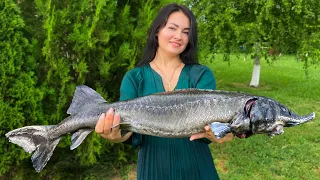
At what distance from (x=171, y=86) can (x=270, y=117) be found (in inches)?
32.8

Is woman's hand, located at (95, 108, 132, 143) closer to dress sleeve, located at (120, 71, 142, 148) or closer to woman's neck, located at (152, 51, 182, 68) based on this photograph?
dress sleeve, located at (120, 71, 142, 148)

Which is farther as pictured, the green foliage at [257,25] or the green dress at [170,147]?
the green foliage at [257,25]

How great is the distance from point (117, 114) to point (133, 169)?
11.6 feet

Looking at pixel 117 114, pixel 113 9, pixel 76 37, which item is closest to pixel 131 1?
pixel 113 9

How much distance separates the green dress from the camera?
259 cm

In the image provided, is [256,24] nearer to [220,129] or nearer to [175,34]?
[175,34]

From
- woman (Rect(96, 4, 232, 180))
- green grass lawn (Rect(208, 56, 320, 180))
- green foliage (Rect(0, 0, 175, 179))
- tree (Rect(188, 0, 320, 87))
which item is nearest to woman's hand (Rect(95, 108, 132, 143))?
woman (Rect(96, 4, 232, 180))

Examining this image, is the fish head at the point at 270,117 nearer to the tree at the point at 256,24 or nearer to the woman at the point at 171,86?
the woman at the point at 171,86

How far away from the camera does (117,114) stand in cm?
244

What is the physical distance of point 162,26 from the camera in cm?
268

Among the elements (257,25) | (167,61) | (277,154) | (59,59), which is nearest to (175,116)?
(167,61)

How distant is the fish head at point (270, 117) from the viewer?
2.11 m

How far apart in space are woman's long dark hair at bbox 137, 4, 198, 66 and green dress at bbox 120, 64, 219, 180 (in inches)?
4.6

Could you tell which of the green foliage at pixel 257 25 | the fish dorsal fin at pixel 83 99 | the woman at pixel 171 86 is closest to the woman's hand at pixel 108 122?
the woman at pixel 171 86
